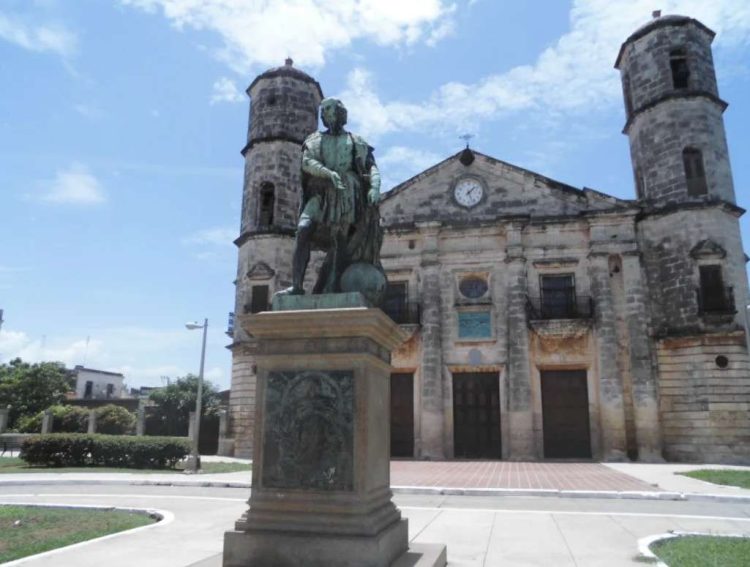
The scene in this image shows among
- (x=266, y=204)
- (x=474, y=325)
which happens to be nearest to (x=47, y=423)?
(x=266, y=204)

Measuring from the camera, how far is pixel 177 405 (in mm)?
38750

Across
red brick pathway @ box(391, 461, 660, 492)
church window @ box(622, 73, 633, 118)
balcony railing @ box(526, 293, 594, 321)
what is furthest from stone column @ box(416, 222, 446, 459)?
church window @ box(622, 73, 633, 118)

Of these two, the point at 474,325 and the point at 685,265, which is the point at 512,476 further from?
the point at 685,265

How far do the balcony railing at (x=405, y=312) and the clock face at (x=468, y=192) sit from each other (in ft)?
15.7

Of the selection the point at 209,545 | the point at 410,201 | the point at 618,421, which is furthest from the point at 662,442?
the point at 209,545

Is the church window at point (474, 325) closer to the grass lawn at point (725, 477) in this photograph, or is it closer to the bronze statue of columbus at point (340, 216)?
the grass lawn at point (725, 477)

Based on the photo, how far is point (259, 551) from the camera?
4738 mm

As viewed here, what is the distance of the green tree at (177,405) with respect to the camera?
1320 inches

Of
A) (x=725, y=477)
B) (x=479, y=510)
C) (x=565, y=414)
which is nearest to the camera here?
(x=479, y=510)

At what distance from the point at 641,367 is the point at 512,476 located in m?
8.33

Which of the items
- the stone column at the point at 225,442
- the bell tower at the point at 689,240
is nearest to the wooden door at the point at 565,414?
the bell tower at the point at 689,240

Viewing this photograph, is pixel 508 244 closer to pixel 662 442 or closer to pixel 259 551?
pixel 662 442

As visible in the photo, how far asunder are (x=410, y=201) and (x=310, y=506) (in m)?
21.1

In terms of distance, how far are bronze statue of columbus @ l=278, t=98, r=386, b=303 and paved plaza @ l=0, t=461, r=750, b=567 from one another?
2.73 meters
